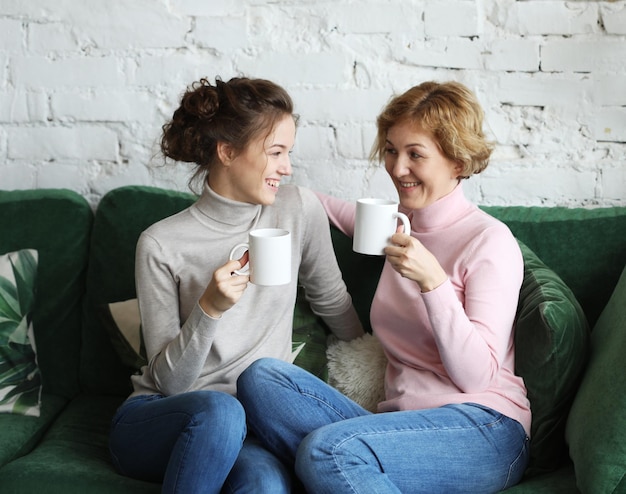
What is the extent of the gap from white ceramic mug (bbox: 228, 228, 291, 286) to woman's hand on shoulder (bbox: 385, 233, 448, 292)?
0.65 feet

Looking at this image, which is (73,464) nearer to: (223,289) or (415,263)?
(223,289)

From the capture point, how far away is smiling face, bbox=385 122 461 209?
5.59 feet

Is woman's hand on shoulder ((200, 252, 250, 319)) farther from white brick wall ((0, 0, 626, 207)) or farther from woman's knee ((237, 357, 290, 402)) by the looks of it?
white brick wall ((0, 0, 626, 207))

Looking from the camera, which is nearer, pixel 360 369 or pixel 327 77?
pixel 360 369

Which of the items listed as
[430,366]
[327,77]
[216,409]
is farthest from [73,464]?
[327,77]

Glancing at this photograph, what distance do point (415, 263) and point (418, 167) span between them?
27cm

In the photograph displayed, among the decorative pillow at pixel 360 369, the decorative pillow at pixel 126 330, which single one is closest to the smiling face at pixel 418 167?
the decorative pillow at pixel 360 369

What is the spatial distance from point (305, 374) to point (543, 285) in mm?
527

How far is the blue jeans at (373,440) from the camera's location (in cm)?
147

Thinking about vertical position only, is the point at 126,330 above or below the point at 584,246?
below

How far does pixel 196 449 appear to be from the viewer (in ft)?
4.91

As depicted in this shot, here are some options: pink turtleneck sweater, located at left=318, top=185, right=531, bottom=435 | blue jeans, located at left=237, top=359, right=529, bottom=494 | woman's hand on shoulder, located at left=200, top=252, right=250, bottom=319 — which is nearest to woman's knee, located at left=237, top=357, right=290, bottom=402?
blue jeans, located at left=237, top=359, right=529, bottom=494

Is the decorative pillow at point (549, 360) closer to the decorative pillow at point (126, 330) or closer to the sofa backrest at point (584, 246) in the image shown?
the sofa backrest at point (584, 246)

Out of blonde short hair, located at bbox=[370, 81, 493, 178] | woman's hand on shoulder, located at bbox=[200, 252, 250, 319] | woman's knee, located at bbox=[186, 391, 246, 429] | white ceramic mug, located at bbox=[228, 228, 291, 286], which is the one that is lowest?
woman's knee, located at bbox=[186, 391, 246, 429]
